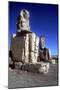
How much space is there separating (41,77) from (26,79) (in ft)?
0.61

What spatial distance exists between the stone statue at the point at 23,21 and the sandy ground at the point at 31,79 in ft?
1.64

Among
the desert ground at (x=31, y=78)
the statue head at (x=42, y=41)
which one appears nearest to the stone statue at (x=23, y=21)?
the statue head at (x=42, y=41)

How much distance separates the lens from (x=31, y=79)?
261 cm

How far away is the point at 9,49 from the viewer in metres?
2.55

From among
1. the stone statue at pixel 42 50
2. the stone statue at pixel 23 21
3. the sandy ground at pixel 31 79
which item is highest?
the stone statue at pixel 23 21

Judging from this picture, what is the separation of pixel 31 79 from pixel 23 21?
679mm

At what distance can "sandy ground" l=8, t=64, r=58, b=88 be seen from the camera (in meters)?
2.54

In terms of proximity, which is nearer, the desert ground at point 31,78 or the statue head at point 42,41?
the desert ground at point 31,78

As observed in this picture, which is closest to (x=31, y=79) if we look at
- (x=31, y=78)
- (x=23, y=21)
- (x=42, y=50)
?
(x=31, y=78)

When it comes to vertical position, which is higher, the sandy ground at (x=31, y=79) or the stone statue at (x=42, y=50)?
the stone statue at (x=42, y=50)

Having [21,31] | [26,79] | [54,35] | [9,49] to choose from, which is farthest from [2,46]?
[54,35]

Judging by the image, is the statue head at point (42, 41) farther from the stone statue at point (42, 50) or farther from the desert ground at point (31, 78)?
the desert ground at point (31, 78)

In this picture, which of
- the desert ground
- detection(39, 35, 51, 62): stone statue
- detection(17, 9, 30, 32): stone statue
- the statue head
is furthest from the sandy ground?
detection(17, 9, 30, 32): stone statue

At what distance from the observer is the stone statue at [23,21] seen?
260cm
